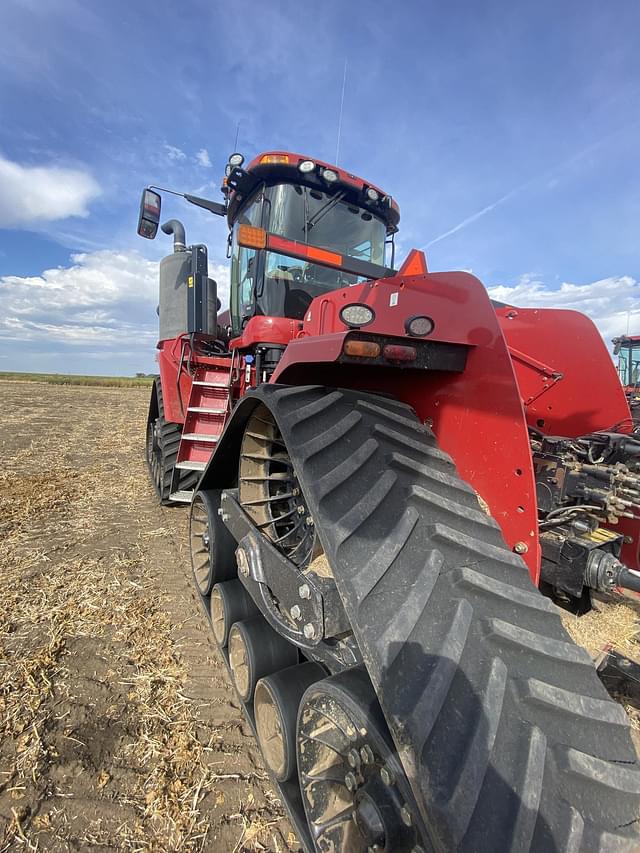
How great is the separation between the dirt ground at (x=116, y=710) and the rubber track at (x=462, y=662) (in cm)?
110

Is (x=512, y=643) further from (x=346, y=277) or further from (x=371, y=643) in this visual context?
(x=346, y=277)

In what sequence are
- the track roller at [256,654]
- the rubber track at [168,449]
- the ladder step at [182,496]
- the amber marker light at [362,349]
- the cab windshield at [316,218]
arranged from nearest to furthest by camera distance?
the amber marker light at [362,349], the track roller at [256,654], the cab windshield at [316,218], the ladder step at [182,496], the rubber track at [168,449]

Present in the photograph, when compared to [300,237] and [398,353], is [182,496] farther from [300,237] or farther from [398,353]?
[398,353]

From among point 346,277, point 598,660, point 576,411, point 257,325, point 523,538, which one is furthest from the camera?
point 346,277

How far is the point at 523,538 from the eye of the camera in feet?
4.55

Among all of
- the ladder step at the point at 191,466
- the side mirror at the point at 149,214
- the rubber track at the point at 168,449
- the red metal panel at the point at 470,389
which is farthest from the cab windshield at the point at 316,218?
the rubber track at the point at 168,449

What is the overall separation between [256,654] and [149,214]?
4025 millimetres

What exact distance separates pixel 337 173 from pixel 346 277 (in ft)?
2.57

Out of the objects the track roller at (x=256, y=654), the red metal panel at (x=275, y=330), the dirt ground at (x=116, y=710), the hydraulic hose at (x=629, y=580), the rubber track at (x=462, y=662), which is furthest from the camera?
the red metal panel at (x=275, y=330)

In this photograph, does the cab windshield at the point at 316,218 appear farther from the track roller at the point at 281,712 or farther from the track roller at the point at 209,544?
the track roller at the point at 281,712

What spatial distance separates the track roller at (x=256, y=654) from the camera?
1.93 m

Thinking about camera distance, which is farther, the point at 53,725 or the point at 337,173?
the point at 337,173

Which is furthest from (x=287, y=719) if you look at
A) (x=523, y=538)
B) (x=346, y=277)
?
(x=346, y=277)

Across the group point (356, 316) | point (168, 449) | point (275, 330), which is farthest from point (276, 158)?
point (168, 449)
